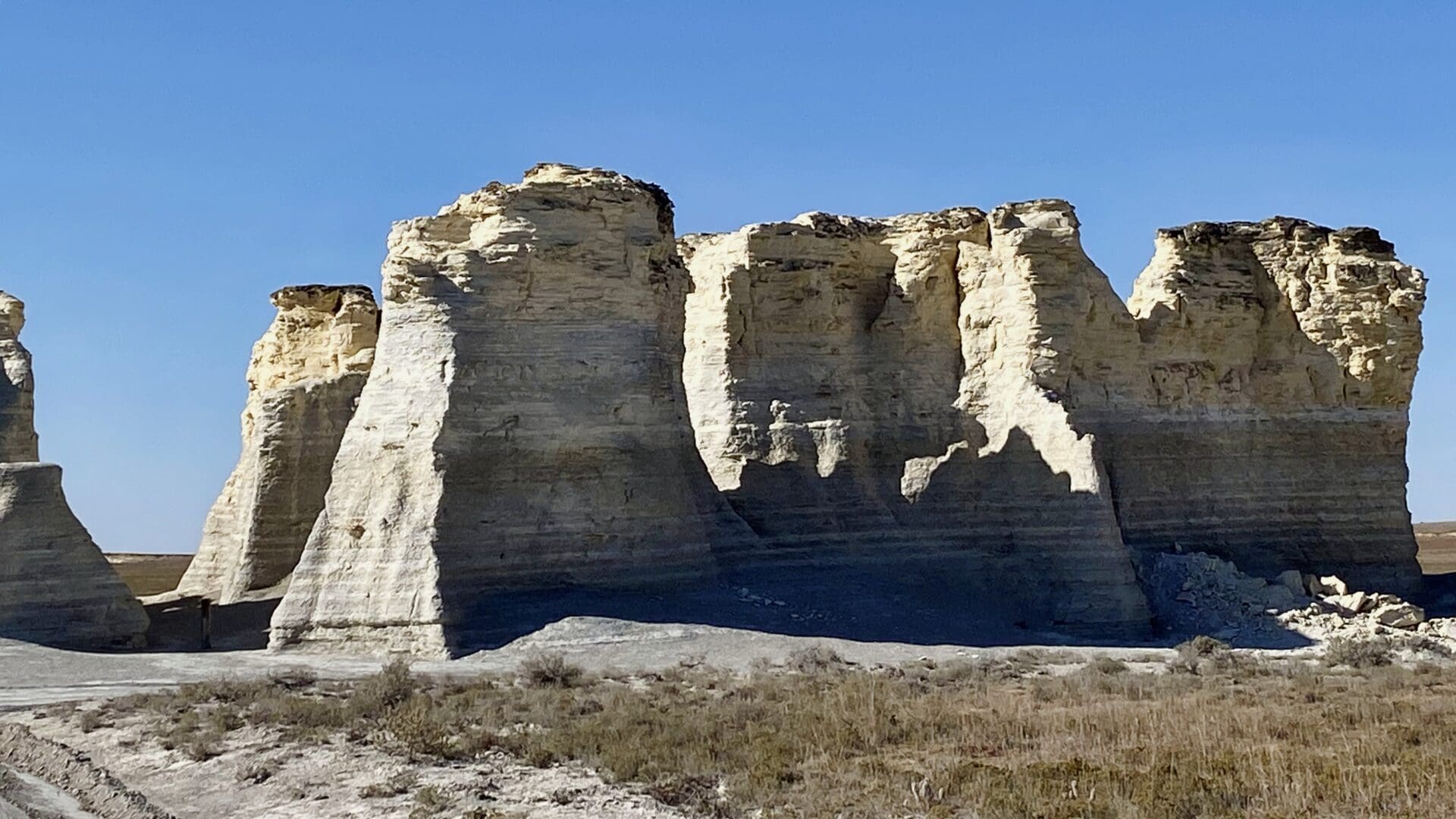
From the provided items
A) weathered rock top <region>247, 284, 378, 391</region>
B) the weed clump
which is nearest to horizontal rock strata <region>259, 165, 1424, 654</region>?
the weed clump

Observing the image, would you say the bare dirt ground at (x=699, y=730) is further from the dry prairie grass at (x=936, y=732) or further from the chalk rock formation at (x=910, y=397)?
the chalk rock formation at (x=910, y=397)

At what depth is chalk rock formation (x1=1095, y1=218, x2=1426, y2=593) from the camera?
29312 mm

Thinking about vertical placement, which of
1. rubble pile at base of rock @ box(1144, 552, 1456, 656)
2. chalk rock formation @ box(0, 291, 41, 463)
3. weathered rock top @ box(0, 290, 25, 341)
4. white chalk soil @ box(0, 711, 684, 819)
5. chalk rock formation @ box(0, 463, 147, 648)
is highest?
weathered rock top @ box(0, 290, 25, 341)

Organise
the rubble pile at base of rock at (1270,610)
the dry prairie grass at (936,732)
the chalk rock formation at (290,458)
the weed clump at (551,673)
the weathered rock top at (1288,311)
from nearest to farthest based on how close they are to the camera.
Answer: the dry prairie grass at (936,732) < the weed clump at (551,673) < the rubble pile at base of rock at (1270,610) < the chalk rock formation at (290,458) < the weathered rock top at (1288,311)

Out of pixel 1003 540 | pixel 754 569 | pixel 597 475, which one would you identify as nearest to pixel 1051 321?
pixel 1003 540

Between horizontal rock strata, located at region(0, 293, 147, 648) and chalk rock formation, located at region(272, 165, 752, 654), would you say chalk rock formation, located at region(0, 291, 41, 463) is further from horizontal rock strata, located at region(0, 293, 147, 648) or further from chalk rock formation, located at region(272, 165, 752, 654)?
chalk rock formation, located at region(272, 165, 752, 654)

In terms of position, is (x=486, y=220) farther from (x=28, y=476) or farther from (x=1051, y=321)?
(x=1051, y=321)

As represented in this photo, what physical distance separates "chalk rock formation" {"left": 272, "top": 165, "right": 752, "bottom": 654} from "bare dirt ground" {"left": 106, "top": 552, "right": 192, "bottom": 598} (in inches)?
567

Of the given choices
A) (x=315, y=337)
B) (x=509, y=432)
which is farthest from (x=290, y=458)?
(x=509, y=432)

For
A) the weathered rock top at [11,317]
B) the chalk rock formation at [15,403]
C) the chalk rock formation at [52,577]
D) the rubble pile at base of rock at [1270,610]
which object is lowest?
the rubble pile at base of rock at [1270,610]

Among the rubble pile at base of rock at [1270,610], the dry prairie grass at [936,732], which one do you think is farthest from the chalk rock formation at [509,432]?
the rubble pile at base of rock at [1270,610]

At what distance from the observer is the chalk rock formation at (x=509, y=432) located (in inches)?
854

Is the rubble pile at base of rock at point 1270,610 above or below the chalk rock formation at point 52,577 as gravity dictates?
below

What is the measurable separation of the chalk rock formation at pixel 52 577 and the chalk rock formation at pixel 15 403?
651 centimetres
